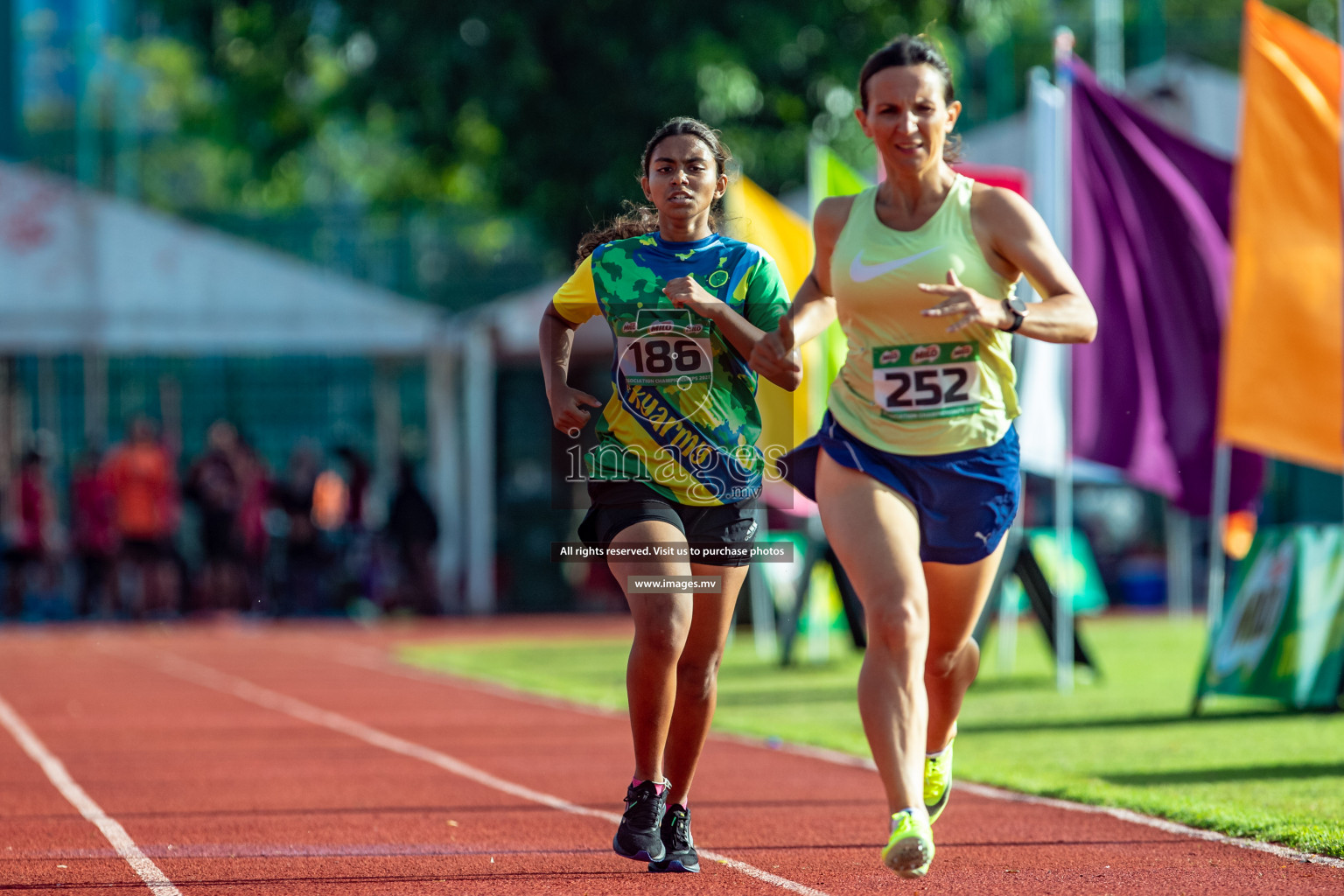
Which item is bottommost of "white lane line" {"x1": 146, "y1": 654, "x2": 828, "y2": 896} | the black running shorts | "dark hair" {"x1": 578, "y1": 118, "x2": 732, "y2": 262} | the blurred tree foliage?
"white lane line" {"x1": 146, "y1": 654, "x2": 828, "y2": 896}

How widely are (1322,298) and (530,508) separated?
597 inches

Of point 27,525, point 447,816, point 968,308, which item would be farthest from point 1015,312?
point 27,525

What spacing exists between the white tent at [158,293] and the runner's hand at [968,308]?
1739 centimetres

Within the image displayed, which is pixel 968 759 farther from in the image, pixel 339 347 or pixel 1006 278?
pixel 339 347

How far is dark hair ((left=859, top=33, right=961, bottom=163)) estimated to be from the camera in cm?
496

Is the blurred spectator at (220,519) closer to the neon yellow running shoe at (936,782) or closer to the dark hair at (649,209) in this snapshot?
the dark hair at (649,209)

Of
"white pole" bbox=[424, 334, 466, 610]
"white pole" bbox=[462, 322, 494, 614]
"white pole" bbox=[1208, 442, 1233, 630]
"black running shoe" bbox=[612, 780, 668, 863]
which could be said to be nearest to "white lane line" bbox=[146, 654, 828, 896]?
"black running shoe" bbox=[612, 780, 668, 863]

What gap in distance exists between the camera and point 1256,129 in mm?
10195

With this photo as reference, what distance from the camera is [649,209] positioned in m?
5.64

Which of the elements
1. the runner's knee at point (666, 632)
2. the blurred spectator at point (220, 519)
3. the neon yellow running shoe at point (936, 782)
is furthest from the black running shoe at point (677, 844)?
the blurred spectator at point (220, 519)

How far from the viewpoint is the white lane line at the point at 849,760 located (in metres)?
5.90

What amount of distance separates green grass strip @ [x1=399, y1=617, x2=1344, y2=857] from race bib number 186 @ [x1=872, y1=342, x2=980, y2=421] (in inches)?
76.4

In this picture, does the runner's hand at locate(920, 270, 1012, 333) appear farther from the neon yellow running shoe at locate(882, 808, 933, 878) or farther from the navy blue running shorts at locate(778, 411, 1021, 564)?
the neon yellow running shoe at locate(882, 808, 933, 878)

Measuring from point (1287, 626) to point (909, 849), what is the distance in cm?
584
